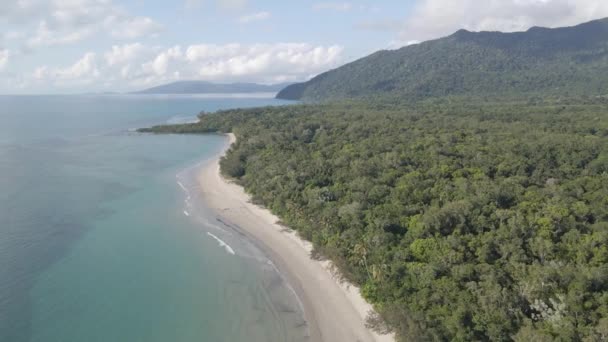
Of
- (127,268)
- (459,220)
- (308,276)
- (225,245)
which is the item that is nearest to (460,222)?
(459,220)

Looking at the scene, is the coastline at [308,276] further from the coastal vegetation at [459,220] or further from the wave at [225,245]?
the wave at [225,245]

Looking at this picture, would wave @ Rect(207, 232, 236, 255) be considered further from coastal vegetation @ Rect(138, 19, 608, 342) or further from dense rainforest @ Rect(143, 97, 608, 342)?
coastal vegetation @ Rect(138, 19, 608, 342)

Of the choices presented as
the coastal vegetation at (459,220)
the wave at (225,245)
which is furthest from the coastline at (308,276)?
the wave at (225,245)

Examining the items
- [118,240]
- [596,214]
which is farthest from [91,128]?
[596,214]

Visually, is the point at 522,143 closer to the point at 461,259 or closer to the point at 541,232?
the point at 541,232

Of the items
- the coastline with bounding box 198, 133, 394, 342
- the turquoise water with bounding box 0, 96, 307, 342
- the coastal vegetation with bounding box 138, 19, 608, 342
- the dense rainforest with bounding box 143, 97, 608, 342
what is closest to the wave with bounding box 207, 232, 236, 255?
the turquoise water with bounding box 0, 96, 307, 342

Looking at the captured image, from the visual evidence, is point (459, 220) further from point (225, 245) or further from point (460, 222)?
point (225, 245)
